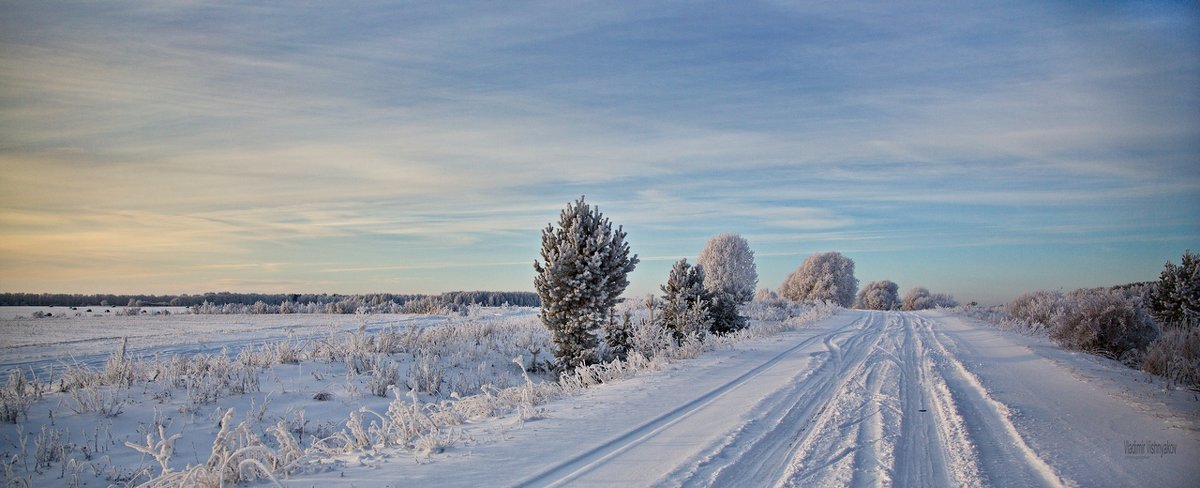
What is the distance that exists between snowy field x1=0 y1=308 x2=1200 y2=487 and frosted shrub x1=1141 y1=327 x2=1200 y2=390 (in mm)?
380

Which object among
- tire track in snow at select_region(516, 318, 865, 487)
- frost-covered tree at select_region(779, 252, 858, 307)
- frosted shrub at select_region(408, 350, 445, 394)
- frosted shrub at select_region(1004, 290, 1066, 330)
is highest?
frost-covered tree at select_region(779, 252, 858, 307)

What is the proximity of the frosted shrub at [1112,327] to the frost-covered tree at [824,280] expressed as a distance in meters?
44.7

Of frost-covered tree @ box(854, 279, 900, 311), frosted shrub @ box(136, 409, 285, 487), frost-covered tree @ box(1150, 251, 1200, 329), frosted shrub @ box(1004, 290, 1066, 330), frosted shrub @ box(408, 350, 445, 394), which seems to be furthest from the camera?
frost-covered tree @ box(854, 279, 900, 311)

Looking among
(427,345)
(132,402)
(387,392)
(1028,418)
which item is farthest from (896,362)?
(132,402)

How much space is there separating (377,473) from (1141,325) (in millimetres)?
16983

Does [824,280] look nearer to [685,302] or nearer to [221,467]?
[685,302]

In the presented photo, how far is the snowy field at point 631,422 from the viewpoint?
4.99 meters

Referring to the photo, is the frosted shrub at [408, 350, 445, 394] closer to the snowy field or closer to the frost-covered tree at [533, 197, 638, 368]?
the snowy field

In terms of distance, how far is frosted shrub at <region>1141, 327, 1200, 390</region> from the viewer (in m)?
9.09

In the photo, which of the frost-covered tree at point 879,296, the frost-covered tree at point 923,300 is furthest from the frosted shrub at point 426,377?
the frost-covered tree at point 879,296

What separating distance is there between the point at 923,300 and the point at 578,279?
6141cm

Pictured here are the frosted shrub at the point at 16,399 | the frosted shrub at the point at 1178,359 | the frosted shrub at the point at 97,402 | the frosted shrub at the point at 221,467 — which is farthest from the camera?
the frosted shrub at the point at 1178,359

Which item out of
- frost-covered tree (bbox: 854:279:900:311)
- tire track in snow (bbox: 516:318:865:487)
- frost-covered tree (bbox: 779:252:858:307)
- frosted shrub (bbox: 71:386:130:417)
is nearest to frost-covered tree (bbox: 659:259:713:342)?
tire track in snow (bbox: 516:318:865:487)

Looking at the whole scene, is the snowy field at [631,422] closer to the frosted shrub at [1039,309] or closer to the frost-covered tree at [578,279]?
the frost-covered tree at [578,279]
